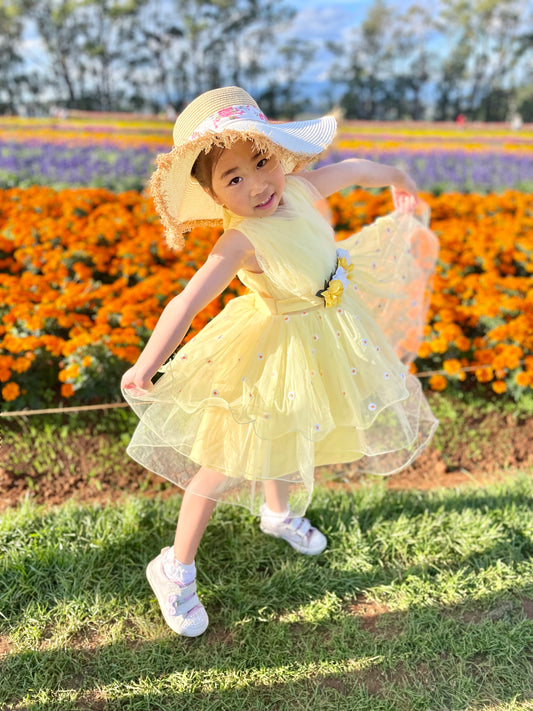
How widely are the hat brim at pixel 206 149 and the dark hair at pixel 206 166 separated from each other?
0.02 metres

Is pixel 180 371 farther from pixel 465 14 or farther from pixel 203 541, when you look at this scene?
pixel 465 14

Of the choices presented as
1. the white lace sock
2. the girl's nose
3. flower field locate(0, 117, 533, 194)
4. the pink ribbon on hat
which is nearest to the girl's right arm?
the girl's nose

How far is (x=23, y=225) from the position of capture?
399 cm

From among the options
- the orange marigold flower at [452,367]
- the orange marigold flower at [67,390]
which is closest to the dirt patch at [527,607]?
the orange marigold flower at [452,367]

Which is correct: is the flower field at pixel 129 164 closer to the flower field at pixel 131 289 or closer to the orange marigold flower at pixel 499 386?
the flower field at pixel 131 289

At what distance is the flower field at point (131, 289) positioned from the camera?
2859 mm

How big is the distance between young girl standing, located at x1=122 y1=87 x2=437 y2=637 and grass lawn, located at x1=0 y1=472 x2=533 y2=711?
167 mm

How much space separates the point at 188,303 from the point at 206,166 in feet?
1.18

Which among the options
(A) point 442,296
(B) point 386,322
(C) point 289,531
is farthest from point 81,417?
(A) point 442,296

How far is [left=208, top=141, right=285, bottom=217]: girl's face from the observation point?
1475 millimetres

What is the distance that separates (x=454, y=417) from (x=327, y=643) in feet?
4.92

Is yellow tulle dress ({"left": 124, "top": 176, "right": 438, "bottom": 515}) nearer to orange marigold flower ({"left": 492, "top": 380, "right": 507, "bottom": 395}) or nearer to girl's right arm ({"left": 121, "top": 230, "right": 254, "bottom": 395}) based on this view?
girl's right arm ({"left": 121, "top": 230, "right": 254, "bottom": 395})

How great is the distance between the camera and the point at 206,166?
1.52 metres

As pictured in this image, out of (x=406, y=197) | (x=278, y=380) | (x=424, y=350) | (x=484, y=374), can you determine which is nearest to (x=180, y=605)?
(x=278, y=380)
